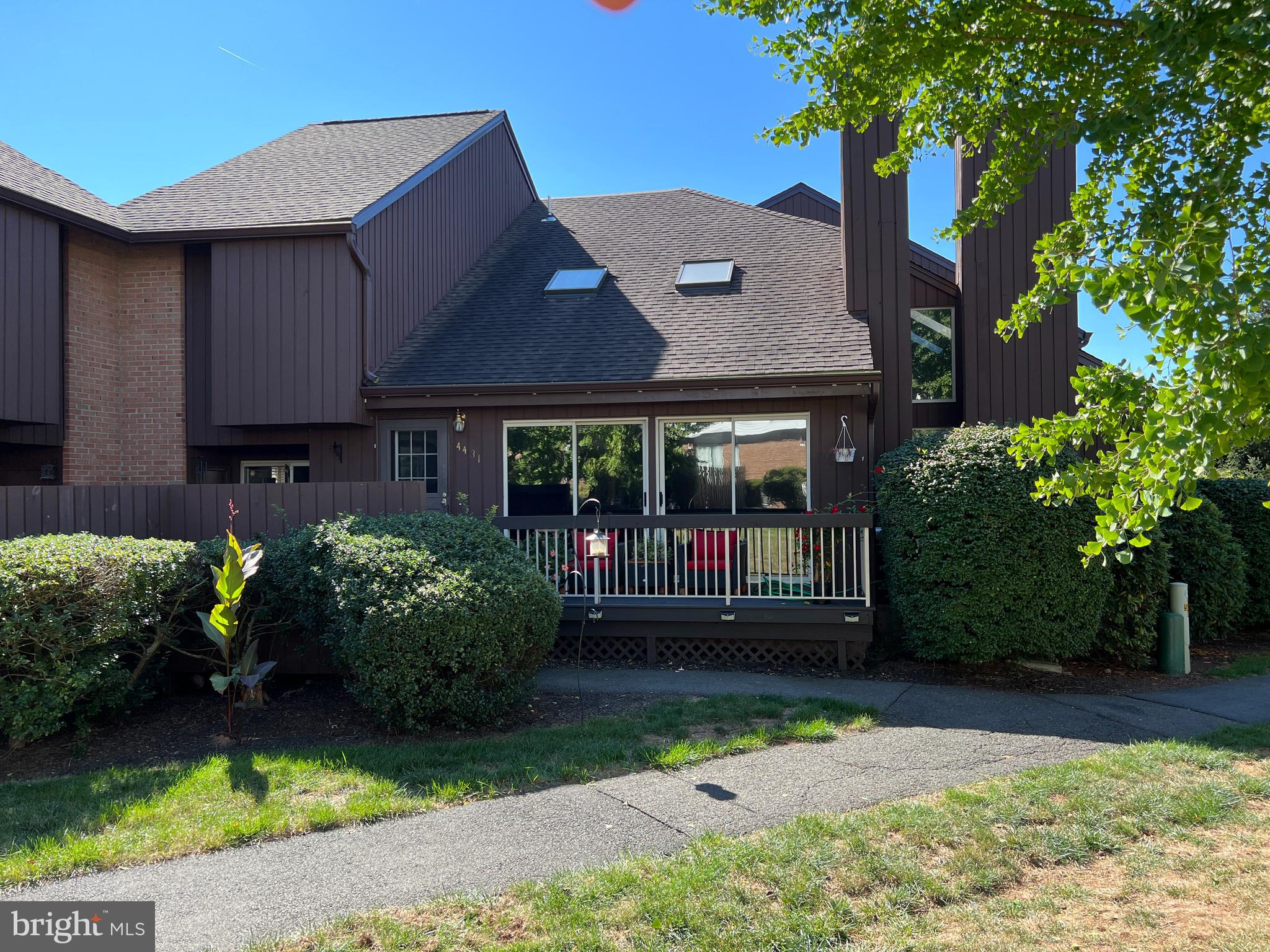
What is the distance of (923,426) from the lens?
42.2 ft

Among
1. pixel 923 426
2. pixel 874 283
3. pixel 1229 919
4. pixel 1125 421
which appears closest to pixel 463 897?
pixel 1229 919

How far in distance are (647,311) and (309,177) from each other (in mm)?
5774

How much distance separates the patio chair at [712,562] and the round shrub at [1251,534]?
6576 millimetres

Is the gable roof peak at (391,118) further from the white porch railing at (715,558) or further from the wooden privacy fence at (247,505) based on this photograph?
Answer: the white porch railing at (715,558)

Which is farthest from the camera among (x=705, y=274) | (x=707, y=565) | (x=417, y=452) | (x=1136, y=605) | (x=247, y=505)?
(x=705, y=274)

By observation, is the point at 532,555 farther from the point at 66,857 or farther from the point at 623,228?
the point at 623,228

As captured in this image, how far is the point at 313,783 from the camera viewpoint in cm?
487

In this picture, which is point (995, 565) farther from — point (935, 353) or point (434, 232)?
point (434, 232)

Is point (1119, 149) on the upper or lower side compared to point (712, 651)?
upper

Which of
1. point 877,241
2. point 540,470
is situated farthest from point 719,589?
point 877,241

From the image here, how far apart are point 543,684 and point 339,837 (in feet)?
10.9

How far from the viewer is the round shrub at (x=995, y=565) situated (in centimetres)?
722

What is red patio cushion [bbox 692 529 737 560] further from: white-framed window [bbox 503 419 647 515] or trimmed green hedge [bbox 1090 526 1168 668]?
trimmed green hedge [bbox 1090 526 1168 668]

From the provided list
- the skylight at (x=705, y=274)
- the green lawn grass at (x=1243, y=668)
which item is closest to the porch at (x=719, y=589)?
the green lawn grass at (x=1243, y=668)
